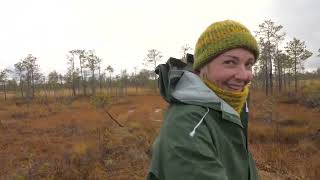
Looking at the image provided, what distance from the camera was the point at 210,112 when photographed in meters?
1.07

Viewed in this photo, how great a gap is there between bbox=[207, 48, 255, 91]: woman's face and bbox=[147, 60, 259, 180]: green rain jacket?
0.07 metres

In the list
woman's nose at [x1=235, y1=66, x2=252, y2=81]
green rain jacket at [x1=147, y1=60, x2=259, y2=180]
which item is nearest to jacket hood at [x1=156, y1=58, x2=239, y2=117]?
green rain jacket at [x1=147, y1=60, x2=259, y2=180]

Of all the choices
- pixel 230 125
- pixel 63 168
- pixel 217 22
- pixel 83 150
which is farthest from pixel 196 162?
pixel 83 150

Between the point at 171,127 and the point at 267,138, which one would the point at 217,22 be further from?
the point at 267,138

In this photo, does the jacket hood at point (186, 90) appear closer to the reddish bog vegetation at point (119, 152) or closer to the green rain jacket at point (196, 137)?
the green rain jacket at point (196, 137)

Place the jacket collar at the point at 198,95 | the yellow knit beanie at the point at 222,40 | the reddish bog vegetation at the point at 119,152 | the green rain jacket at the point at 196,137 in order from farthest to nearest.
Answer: the reddish bog vegetation at the point at 119,152 → the yellow knit beanie at the point at 222,40 → the jacket collar at the point at 198,95 → the green rain jacket at the point at 196,137

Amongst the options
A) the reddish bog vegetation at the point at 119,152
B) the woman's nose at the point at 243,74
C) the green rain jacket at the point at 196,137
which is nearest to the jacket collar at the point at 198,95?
the green rain jacket at the point at 196,137

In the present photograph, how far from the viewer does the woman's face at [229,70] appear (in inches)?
46.8

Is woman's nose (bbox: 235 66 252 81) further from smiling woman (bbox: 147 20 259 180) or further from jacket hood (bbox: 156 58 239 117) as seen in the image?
jacket hood (bbox: 156 58 239 117)

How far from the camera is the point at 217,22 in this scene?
125cm

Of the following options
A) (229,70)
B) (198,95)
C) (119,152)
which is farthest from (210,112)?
(119,152)

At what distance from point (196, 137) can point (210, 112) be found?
16 centimetres

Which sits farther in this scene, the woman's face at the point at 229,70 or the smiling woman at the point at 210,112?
the woman's face at the point at 229,70

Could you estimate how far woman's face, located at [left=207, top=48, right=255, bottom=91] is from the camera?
1.19 meters
